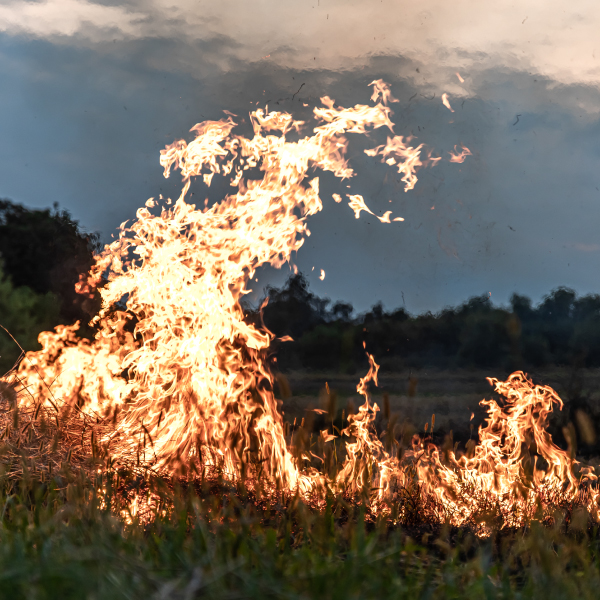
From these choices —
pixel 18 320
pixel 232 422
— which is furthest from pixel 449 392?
pixel 232 422

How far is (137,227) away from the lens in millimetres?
7969

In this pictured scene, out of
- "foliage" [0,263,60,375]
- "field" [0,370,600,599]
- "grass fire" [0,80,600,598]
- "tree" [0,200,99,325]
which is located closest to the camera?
"field" [0,370,600,599]

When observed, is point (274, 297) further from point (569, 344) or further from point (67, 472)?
point (67, 472)

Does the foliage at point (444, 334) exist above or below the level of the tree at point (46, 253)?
below

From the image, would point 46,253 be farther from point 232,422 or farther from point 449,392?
point 232,422

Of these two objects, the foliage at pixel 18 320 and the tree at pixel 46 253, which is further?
the tree at pixel 46 253

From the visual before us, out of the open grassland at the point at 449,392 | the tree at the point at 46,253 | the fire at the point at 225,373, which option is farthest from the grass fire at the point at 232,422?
the tree at the point at 46,253

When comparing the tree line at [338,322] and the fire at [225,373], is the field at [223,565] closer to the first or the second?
the fire at [225,373]

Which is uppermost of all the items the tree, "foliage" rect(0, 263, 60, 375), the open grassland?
the tree

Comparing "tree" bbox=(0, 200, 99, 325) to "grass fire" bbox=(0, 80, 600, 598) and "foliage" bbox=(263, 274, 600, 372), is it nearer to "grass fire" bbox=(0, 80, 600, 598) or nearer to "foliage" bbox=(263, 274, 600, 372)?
"foliage" bbox=(263, 274, 600, 372)

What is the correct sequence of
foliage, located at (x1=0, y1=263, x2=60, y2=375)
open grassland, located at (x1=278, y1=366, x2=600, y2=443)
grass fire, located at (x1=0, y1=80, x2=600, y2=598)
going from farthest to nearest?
1. foliage, located at (x1=0, y1=263, x2=60, y2=375)
2. open grassland, located at (x1=278, y1=366, x2=600, y2=443)
3. grass fire, located at (x1=0, y1=80, x2=600, y2=598)

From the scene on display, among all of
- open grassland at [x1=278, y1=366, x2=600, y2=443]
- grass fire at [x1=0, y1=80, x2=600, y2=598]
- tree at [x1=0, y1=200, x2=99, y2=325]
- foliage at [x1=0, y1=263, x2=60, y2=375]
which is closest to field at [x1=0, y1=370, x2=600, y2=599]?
grass fire at [x1=0, y1=80, x2=600, y2=598]

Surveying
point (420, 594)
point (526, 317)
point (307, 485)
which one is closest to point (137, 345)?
point (307, 485)

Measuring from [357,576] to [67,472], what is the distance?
10.2 feet
